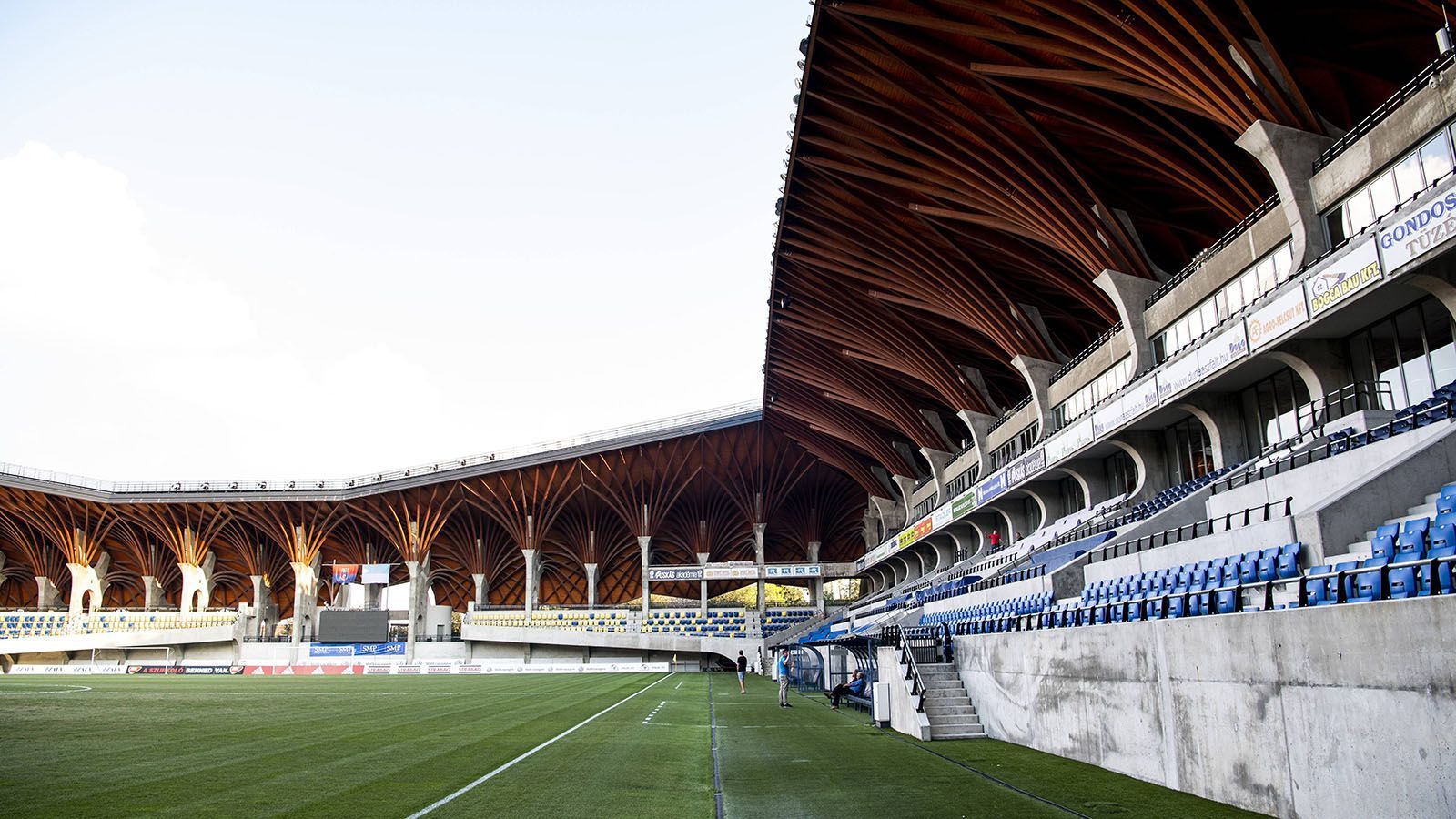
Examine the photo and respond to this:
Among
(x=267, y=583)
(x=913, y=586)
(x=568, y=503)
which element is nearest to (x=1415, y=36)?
(x=913, y=586)

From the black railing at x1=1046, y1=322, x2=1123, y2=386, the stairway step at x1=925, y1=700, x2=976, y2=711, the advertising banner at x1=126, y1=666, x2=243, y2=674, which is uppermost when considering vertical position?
the black railing at x1=1046, y1=322, x2=1123, y2=386

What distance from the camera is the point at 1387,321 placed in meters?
20.3

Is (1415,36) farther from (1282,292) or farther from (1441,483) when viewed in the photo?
(1441,483)

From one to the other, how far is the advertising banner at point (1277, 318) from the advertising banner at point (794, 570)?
62.3m

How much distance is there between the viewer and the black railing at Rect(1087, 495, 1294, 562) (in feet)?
51.1

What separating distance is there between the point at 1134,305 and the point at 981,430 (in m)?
17.3

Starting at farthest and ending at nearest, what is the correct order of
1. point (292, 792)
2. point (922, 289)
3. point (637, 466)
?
1. point (637, 466)
2. point (922, 289)
3. point (292, 792)

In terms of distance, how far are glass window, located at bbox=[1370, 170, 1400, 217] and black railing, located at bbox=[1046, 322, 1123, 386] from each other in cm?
1227

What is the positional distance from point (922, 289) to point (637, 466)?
137 feet

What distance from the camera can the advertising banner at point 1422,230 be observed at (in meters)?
15.7

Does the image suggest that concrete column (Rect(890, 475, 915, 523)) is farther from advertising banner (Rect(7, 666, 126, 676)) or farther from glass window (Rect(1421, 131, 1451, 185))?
advertising banner (Rect(7, 666, 126, 676))

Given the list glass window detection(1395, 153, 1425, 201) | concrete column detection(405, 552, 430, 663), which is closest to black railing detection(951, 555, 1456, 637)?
glass window detection(1395, 153, 1425, 201)

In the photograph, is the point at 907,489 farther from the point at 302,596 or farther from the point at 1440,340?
the point at 302,596

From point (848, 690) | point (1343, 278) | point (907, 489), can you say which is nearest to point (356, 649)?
point (907, 489)
